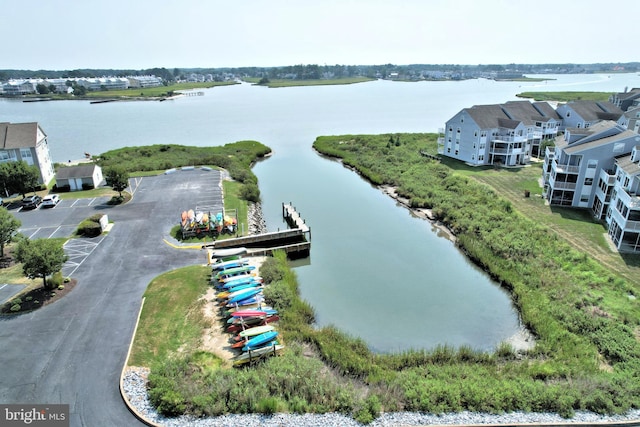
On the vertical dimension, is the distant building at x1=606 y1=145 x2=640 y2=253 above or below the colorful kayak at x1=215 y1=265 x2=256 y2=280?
above

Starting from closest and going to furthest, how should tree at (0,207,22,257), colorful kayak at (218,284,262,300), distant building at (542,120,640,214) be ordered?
1. colorful kayak at (218,284,262,300)
2. tree at (0,207,22,257)
3. distant building at (542,120,640,214)

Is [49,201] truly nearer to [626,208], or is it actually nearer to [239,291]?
[239,291]

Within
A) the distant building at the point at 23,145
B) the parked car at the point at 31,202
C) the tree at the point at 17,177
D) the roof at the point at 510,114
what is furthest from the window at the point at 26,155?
the roof at the point at 510,114

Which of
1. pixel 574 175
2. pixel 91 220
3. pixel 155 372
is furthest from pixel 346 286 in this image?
pixel 574 175

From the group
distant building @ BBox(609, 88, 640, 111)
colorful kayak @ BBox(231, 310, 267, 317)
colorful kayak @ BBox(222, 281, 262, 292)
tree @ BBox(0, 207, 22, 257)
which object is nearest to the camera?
colorful kayak @ BBox(231, 310, 267, 317)

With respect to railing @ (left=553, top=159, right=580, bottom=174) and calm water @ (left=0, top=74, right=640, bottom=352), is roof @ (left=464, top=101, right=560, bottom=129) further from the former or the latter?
calm water @ (left=0, top=74, right=640, bottom=352)

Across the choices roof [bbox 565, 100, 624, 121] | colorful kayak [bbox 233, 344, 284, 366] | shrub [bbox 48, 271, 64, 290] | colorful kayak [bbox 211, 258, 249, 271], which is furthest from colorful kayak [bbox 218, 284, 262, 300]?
roof [bbox 565, 100, 624, 121]

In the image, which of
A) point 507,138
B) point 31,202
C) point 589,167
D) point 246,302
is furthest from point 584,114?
point 31,202
